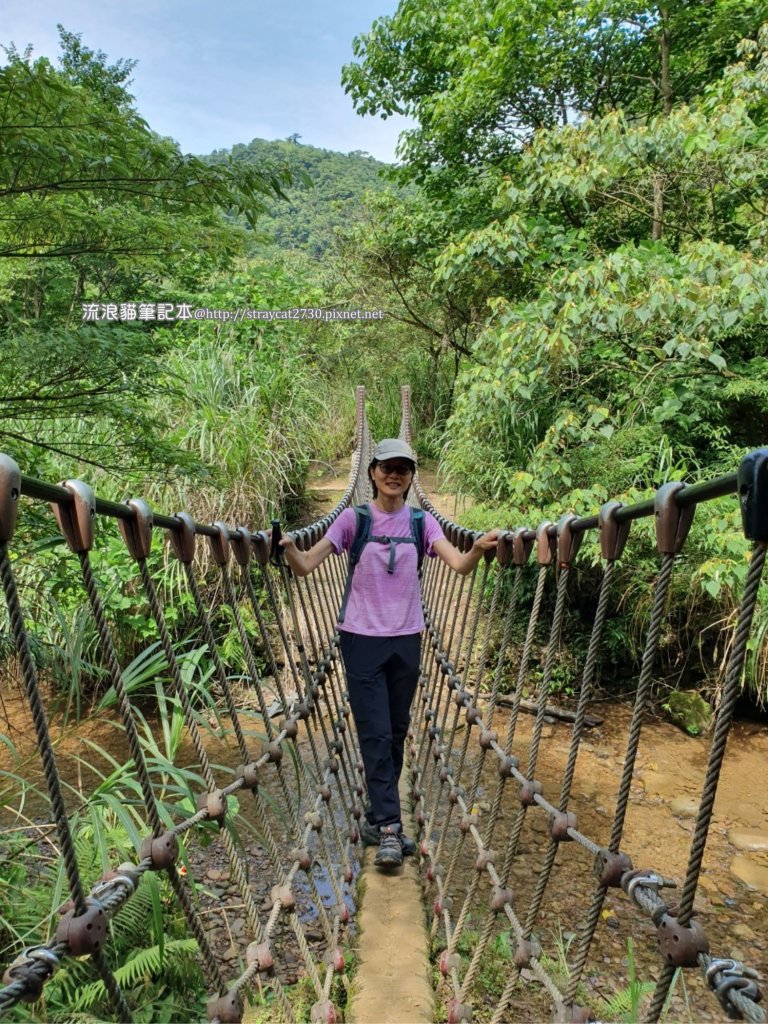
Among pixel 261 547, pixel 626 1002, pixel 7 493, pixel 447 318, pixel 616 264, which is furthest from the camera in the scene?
pixel 447 318

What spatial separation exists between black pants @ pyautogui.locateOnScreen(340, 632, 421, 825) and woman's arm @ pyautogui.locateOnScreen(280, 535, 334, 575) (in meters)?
0.21

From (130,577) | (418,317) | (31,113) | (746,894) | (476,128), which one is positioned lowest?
(746,894)

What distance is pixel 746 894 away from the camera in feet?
6.68

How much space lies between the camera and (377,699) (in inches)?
61.2

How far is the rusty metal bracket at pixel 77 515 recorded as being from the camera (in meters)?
0.59

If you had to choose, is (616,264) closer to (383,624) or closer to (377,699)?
(383,624)

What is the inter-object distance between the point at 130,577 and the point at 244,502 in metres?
0.91

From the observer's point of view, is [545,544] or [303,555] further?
[303,555]

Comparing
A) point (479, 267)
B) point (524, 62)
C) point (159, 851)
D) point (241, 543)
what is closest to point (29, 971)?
point (159, 851)

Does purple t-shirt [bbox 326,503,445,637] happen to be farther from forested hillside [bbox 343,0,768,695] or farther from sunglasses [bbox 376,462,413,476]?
forested hillside [bbox 343,0,768,695]

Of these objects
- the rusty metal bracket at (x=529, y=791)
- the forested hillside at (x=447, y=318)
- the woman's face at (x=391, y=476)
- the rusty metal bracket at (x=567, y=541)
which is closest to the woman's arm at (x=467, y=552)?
the woman's face at (x=391, y=476)

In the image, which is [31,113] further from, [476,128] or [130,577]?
[476,128]

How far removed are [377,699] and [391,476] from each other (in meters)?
0.51

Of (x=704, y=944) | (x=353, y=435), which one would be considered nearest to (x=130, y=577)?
(x=704, y=944)
